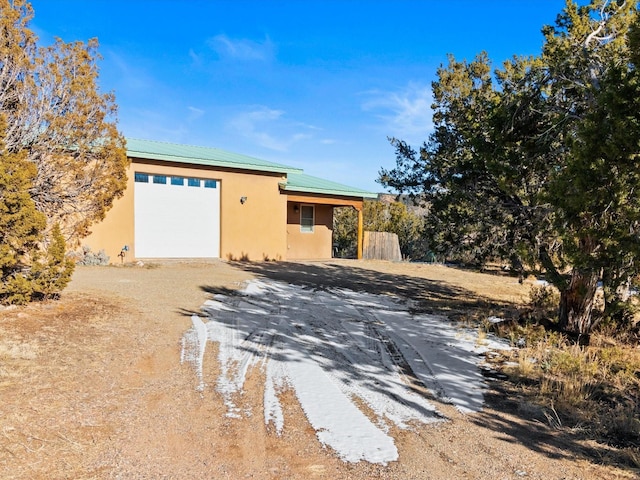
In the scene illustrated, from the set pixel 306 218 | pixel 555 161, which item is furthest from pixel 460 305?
pixel 306 218

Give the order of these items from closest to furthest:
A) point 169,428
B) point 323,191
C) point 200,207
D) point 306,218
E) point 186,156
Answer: point 169,428
point 186,156
point 200,207
point 323,191
point 306,218

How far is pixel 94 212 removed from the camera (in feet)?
26.9

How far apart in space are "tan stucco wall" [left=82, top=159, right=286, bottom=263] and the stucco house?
29 mm

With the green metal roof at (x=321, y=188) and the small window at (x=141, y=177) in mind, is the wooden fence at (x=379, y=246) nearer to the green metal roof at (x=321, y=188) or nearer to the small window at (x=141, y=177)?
the green metal roof at (x=321, y=188)

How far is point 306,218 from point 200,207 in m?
5.23

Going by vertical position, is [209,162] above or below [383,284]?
above

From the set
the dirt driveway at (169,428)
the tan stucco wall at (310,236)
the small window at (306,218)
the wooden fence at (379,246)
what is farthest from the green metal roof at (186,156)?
the dirt driveway at (169,428)

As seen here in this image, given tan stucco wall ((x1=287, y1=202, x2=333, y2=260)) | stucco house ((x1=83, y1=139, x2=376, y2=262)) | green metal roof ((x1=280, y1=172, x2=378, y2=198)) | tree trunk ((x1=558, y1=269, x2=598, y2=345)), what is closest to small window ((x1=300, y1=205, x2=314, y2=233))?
tan stucco wall ((x1=287, y1=202, x2=333, y2=260))

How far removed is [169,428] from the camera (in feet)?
12.1

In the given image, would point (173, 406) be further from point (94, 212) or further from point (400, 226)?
point (400, 226)

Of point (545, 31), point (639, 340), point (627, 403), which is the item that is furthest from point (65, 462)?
point (545, 31)

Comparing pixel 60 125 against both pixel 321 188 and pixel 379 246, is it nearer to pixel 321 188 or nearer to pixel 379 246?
pixel 321 188

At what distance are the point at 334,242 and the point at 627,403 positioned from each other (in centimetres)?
2189

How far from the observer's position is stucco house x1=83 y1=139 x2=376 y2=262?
1452 cm
